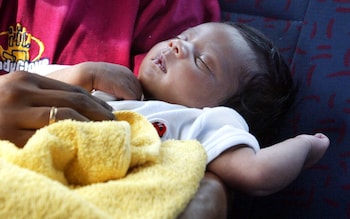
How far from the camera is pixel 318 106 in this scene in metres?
1.41

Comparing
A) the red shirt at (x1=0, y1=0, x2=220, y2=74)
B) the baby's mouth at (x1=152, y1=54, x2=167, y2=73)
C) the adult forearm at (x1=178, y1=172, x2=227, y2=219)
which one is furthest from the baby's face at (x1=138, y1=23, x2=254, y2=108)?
the adult forearm at (x1=178, y1=172, x2=227, y2=219)

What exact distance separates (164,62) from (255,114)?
0.26 meters

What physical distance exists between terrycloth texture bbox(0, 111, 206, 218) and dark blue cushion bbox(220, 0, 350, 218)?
55 centimetres

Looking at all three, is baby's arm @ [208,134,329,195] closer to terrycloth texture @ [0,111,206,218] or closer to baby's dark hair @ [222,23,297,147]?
terrycloth texture @ [0,111,206,218]

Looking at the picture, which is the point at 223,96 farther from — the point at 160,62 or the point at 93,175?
the point at 93,175

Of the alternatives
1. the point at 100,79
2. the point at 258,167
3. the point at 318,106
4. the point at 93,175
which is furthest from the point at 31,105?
the point at 318,106

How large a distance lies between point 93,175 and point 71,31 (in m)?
0.70

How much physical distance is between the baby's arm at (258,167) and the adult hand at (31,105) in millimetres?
276

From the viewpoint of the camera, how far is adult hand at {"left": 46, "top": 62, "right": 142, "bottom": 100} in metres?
1.18

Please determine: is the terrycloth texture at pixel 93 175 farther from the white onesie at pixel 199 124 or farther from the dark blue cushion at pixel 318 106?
the dark blue cushion at pixel 318 106

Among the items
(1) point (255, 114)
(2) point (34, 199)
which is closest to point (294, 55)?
(1) point (255, 114)

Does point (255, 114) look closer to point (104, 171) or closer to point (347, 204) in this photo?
point (347, 204)

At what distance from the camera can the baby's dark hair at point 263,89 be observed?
1322 millimetres

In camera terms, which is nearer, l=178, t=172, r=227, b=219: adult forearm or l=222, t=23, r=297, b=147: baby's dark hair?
l=178, t=172, r=227, b=219: adult forearm
